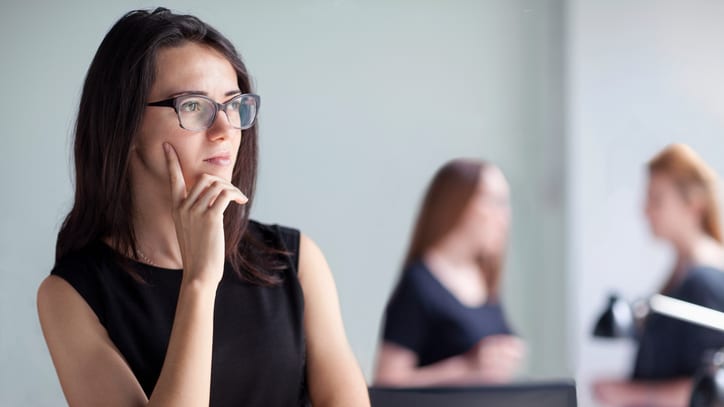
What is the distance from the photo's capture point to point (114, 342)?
1.37 metres

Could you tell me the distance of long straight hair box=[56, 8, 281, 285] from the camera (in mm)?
1377

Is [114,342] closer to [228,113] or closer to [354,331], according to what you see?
[228,113]

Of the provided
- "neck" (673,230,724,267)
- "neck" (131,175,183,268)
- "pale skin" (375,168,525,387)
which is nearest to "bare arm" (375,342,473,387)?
"pale skin" (375,168,525,387)

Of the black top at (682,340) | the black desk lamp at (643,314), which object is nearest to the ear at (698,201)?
the black top at (682,340)

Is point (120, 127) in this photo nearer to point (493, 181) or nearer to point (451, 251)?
point (451, 251)

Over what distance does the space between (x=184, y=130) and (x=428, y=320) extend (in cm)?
149

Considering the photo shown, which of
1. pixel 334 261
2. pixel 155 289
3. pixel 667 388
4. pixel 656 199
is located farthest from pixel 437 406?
pixel 656 199

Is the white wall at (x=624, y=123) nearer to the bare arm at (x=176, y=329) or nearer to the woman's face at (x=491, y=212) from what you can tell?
the woman's face at (x=491, y=212)

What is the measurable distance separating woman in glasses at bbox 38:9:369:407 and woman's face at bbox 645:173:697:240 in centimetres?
211

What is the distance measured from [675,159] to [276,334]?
2389 millimetres

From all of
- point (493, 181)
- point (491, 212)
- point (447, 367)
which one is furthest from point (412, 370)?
point (493, 181)

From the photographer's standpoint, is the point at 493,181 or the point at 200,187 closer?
the point at 200,187

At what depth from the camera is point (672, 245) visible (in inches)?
129

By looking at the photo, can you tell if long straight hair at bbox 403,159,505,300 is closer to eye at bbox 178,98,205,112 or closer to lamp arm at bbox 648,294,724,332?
lamp arm at bbox 648,294,724,332
